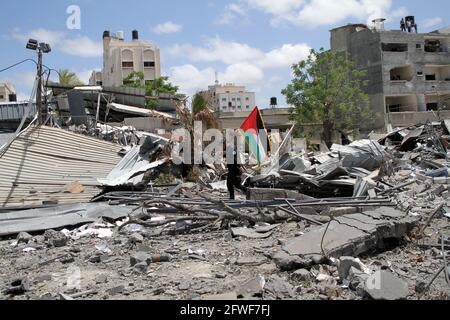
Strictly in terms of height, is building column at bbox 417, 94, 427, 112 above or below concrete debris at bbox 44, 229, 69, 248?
above

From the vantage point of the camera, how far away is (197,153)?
13383 mm

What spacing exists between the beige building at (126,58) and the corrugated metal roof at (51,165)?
148ft

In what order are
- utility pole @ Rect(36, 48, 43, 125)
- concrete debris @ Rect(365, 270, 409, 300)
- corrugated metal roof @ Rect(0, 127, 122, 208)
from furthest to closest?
1. utility pole @ Rect(36, 48, 43, 125)
2. corrugated metal roof @ Rect(0, 127, 122, 208)
3. concrete debris @ Rect(365, 270, 409, 300)

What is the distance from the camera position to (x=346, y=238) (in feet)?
16.7

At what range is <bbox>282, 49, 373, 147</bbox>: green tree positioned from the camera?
85.3 ft

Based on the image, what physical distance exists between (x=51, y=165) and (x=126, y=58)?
159 ft

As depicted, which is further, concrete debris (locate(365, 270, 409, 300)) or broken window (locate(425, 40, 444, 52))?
broken window (locate(425, 40, 444, 52))

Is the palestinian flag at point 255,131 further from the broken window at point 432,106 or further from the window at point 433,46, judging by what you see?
the window at point 433,46

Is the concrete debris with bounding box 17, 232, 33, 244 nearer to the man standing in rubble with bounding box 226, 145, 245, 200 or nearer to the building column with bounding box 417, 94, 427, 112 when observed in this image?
the man standing in rubble with bounding box 226, 145, 245, 200

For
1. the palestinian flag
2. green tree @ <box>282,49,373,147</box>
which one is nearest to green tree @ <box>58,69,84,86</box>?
green tree @ <box>282,49,373,147</box>

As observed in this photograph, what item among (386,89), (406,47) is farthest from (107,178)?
(406,47)

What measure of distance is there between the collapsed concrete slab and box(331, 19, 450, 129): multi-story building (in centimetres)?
3034

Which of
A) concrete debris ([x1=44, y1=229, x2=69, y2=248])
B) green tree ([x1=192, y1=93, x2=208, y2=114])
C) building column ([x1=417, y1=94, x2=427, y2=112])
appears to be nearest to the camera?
concrete debris ([x1=44, y1=229, x2=69, y2=248])

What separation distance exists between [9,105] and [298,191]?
55.3 ft
